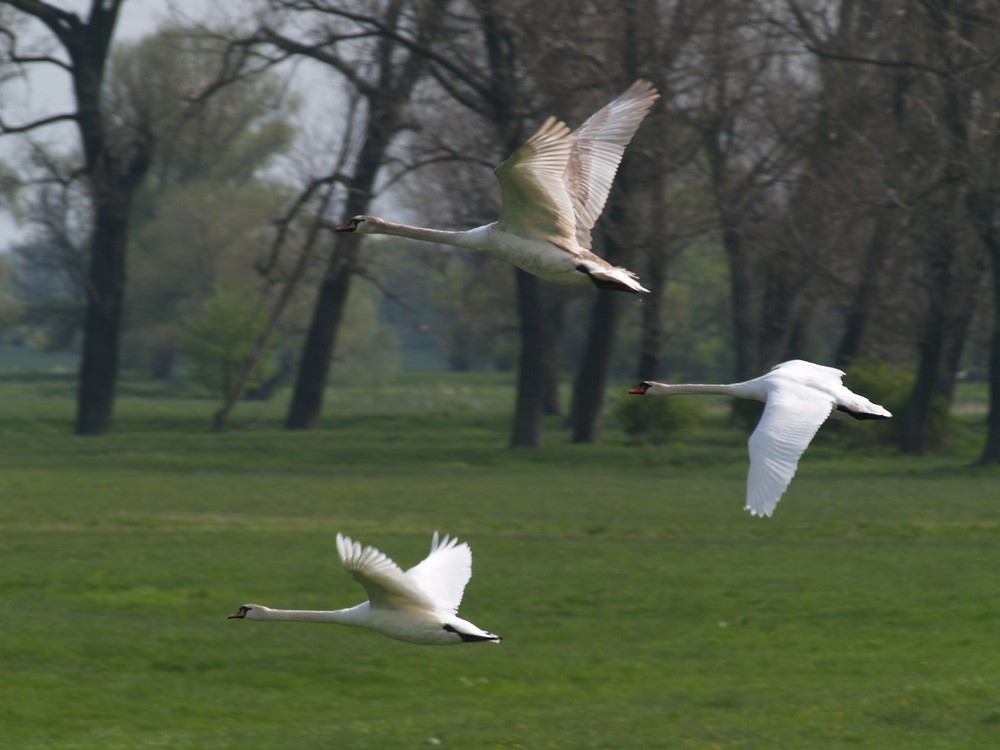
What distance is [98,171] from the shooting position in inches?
1464

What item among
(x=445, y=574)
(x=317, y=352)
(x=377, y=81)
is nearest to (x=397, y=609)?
(x=445, y=574)

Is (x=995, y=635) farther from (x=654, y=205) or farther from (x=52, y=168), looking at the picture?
(x=52, y=168)

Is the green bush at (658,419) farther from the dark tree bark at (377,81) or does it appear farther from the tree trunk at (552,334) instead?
the dark tree bark at (377,81)

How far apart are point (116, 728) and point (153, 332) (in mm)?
63244

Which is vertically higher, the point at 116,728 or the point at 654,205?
the point at 654,205

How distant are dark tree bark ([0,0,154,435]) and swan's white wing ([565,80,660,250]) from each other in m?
28.1

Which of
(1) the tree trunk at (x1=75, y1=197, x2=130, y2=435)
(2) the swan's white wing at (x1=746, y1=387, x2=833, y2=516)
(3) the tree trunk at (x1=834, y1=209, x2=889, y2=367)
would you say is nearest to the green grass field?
(3) the tree trunk at (x1=834, y1=209, x2=889, y2=367)

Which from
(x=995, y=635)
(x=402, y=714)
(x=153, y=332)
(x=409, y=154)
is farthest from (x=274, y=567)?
Answer: (x=153, y=332)

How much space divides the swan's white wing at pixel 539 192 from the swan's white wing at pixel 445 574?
5.28ft

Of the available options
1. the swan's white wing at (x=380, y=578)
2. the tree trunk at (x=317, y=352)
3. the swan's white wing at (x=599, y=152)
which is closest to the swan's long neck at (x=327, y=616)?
the swan's white wing at (x=380, y=578)

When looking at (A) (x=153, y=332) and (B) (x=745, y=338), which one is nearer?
(B) (x=745, y=338)

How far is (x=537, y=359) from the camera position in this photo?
35750 millimetres

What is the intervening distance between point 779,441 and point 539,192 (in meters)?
1.80

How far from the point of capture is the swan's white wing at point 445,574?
820 cm
